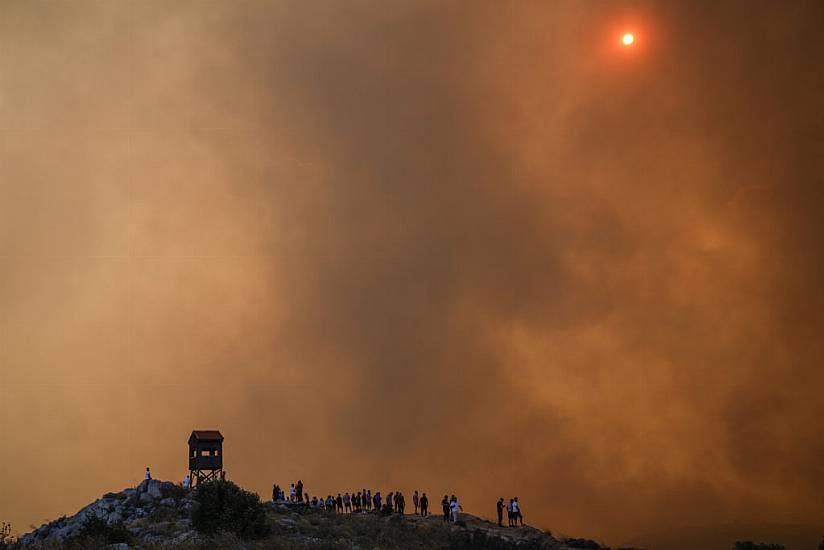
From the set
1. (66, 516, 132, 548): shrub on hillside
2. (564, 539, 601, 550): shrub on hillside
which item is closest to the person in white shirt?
(564, 539, 601, 550): shrub on hillside

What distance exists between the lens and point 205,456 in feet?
216

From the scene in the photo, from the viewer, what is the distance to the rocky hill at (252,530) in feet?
127

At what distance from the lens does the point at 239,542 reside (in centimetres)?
3747

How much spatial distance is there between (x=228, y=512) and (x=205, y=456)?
24.1 metres

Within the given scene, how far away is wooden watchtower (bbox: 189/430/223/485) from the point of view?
215ft

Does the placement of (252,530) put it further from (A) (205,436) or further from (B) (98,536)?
(A) (205,436)

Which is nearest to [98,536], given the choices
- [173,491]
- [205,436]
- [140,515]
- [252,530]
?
[252,530]

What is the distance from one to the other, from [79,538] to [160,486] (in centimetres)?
1784

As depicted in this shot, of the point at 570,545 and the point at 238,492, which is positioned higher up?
the point at 238,492

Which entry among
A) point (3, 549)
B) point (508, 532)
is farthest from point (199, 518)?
point (508, 532)

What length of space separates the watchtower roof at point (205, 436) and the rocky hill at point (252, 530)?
752 cm

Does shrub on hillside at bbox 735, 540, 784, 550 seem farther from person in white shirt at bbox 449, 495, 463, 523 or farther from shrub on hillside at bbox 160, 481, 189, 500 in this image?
shrub on hillside at bbox 160, 481, 189, 500

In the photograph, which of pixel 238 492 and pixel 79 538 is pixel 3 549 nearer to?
pixel 79 538

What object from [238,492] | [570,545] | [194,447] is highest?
[194,447]
